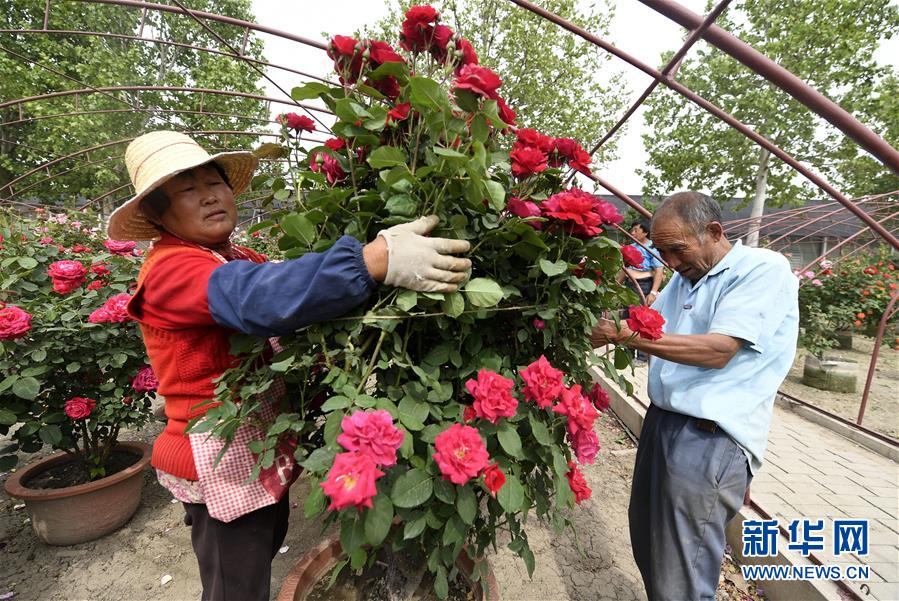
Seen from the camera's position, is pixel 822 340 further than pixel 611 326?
Yes

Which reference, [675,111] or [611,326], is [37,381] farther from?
[675,111]

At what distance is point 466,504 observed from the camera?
0.94m

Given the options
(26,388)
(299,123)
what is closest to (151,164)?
(299,123)

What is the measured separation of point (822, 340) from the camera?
6.20 m

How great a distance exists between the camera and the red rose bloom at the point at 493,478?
3.01 feet

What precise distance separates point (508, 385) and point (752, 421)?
1292 millimetres

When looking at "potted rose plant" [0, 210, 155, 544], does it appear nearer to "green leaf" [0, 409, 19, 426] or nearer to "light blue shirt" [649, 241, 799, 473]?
"green leaf" [0, 409, 19, 426]

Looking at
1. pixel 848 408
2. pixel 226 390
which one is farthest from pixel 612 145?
pixel 226 390

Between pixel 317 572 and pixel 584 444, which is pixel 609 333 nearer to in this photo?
pixel 584 444

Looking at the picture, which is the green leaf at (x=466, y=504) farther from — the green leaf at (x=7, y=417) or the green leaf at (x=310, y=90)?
the green leaf at (x=7, y=417)

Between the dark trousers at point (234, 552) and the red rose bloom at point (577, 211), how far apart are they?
1.33 m

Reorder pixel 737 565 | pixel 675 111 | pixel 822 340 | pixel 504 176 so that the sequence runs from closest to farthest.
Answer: pixel 504 176
pixel 737 565
pixel 822 340
pixel 675 111

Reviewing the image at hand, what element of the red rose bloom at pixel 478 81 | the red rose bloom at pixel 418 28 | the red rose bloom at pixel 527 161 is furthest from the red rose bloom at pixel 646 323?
the red rose bloom at pixel 418 28

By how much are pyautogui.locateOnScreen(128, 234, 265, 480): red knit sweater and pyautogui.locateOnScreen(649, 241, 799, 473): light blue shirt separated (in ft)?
5.72
